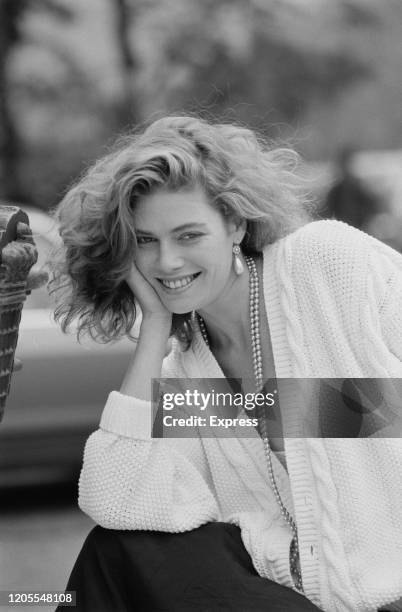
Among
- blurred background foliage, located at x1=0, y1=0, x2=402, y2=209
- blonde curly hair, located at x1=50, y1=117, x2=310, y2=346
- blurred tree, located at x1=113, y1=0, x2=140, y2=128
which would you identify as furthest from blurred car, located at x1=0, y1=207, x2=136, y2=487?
blurred tree, located at x1=113, y1=0, x2=140, y2=128

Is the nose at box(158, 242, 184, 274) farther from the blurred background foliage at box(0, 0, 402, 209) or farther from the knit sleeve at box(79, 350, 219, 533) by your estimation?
the blurred background foliage at box(0, 0, 402, 209)

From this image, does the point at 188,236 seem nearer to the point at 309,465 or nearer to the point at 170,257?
the point at 170,257

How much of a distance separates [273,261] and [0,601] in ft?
3.57

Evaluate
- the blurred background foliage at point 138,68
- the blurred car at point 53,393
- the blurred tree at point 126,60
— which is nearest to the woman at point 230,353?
the blurred car at point 53,393

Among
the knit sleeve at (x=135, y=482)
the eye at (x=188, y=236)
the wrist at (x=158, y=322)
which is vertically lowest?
the knit sleeve at (x=135, y=482)

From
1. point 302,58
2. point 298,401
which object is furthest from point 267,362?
point 302,58

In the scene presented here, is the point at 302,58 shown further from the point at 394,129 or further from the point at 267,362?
the point at 267,362

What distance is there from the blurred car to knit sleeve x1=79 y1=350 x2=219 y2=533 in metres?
1.88

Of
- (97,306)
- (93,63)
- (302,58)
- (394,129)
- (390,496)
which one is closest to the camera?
(390,496)

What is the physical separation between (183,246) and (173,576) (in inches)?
28.3

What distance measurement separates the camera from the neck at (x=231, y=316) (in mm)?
2701

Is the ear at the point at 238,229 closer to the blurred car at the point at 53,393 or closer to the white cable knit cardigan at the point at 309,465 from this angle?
the white cable knit cardigan at the point at 309,465

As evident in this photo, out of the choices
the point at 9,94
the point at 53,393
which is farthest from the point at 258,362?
the point at 9,94

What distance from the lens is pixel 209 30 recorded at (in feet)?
27.5
